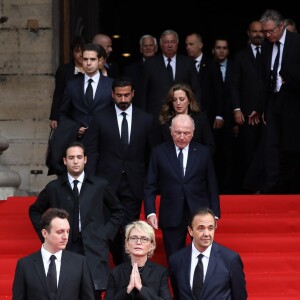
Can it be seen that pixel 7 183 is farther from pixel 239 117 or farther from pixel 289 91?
pixel 289 91

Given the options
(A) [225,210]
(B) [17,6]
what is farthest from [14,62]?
(A) [225,210]

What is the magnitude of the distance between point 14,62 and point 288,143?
4808mm

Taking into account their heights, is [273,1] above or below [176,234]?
above

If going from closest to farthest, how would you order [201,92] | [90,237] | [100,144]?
1. [90,237]
2. [100,144]
3. [201,92]

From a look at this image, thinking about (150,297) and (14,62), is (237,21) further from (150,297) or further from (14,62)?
(150,297)

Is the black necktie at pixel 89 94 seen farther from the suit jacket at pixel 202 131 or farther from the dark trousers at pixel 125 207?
the dark trousers at pixel 125 207

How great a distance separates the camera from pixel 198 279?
10.8 m

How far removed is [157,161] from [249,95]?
3.60 m

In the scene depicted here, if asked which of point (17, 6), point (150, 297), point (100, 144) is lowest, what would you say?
point (150, 297)

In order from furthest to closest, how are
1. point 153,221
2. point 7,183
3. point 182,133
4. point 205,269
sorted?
point 7,183
point 182,133
point 153,221
point 205,269

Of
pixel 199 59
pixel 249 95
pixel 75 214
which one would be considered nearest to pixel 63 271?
pixel 75 214

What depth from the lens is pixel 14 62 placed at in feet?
57.6

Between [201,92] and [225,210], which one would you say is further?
[201,92]

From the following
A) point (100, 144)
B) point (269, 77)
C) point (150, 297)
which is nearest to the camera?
point (150, 297)
